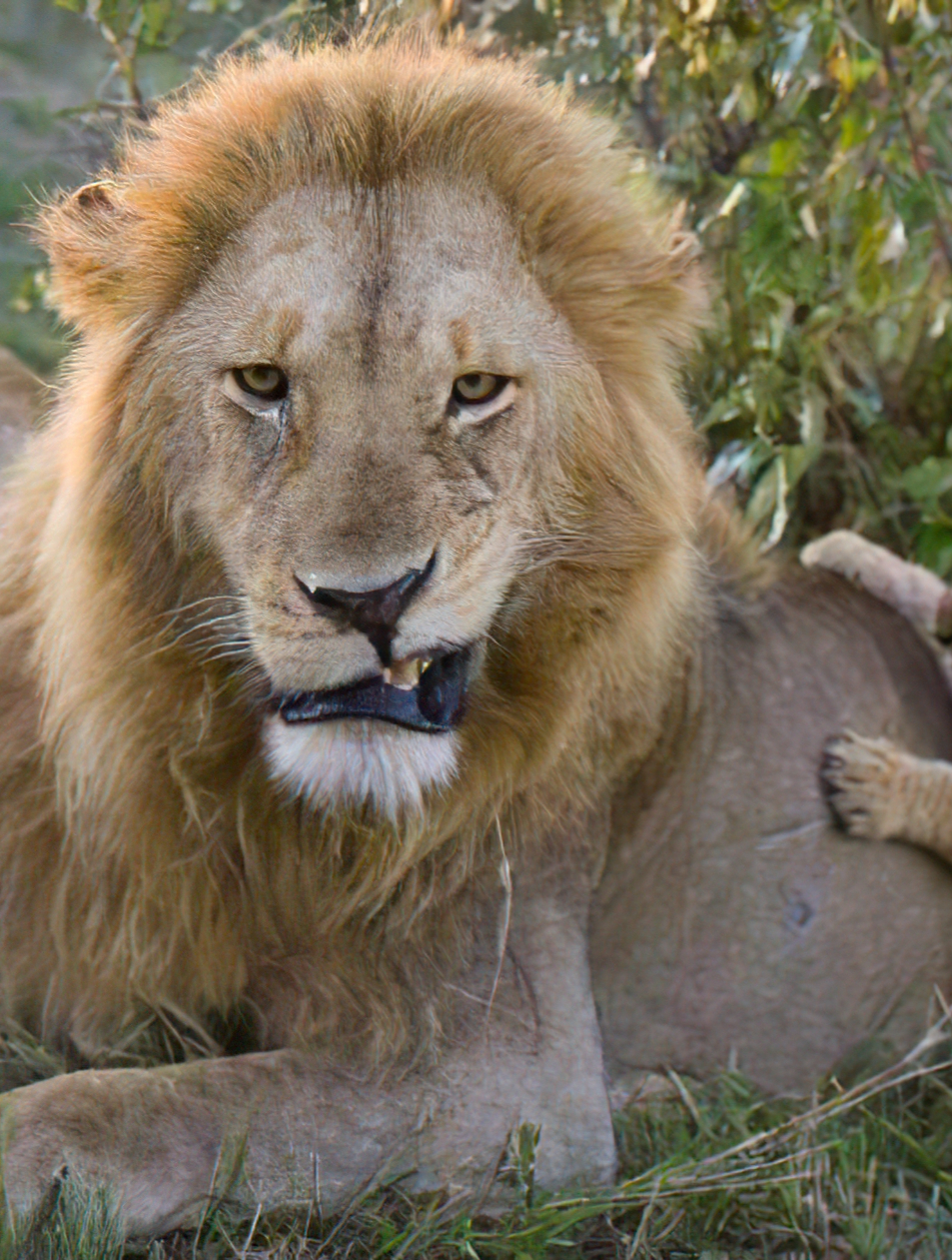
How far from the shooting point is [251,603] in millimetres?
2041

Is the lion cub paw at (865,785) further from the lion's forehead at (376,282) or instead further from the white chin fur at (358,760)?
the lion's forehead at (376,282)

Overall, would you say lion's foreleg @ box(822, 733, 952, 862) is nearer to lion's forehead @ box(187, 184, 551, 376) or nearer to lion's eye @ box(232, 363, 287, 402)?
lion's forehead @ box(187, 184, 551, 376)

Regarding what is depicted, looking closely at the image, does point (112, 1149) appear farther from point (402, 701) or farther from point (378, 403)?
point (378, 403)

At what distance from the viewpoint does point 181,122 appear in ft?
7.46

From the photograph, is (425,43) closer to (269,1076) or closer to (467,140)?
(467,140)

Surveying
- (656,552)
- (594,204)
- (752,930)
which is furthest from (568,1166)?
(594,204)

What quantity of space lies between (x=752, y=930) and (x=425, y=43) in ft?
6.45

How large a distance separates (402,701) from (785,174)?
228 cm

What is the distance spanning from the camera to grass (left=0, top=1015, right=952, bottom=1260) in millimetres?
2158

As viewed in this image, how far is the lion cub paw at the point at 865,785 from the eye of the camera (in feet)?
10.3

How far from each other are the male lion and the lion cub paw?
592 millimetres

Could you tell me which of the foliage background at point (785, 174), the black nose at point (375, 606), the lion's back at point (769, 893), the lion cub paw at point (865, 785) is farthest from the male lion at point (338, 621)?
the foliage background at point (785, 174)

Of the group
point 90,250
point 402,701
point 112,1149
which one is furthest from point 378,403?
point 112,1149

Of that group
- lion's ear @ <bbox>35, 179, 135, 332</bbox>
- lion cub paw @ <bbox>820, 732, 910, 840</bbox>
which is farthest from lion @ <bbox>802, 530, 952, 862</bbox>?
lion's ear @ <bbox>35, 179, 135, 332</bbox>
